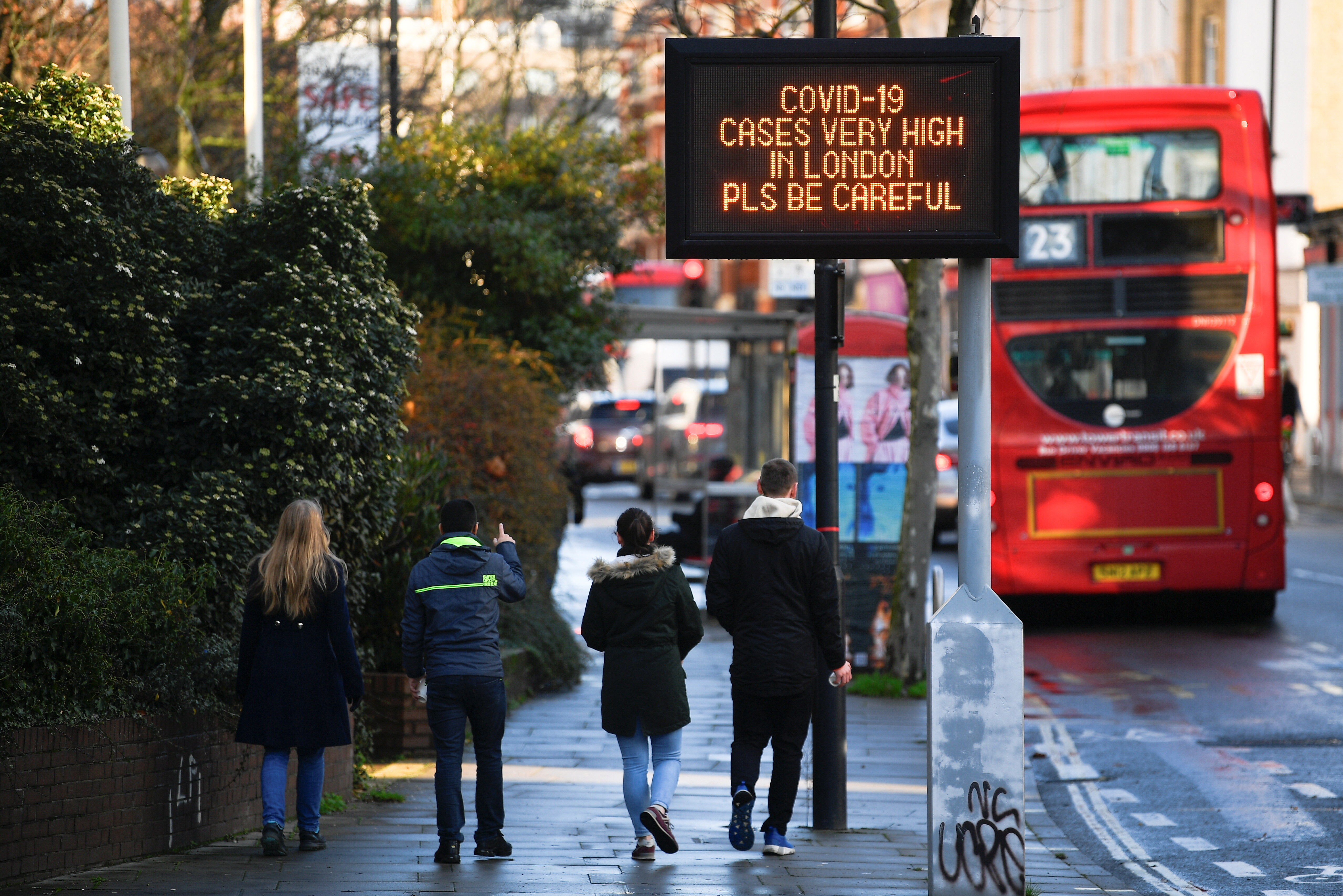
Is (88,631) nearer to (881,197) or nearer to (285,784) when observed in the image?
(285,784)

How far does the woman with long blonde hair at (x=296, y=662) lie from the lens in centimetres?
730

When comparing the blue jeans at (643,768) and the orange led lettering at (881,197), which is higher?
the orange led lettering at (881,197)

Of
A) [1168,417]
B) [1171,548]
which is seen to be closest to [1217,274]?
[1168,417]

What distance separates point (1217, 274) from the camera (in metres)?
15.3

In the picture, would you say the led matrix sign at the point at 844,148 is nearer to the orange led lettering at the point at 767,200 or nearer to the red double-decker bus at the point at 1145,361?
the orange led lettering at the point at 767,200

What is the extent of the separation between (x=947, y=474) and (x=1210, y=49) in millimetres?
27102

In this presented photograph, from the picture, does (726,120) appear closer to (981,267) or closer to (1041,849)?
(981,267)

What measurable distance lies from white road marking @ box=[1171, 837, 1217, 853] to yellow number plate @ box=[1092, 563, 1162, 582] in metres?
7.17

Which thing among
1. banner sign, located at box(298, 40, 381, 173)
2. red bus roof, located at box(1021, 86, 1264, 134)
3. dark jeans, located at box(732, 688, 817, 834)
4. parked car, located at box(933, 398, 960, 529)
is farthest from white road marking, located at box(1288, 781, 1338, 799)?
parked car, located at box(933, 398, 960, 529)

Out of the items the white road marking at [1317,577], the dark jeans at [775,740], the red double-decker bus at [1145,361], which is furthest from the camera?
the white road marking at [1317,577]

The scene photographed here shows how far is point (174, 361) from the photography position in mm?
8383

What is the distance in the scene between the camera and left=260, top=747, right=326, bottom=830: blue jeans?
23.9 feet

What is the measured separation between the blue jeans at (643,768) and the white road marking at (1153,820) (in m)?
2.61

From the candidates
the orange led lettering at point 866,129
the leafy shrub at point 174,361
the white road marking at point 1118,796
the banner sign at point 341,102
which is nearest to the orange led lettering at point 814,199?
the orange led lettering at point 866,129
